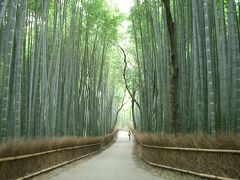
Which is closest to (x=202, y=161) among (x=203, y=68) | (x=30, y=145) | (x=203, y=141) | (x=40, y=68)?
(x=203, y=141)

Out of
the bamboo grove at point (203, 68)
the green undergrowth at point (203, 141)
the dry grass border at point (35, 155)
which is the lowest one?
the dry grass border at point (35, 155)

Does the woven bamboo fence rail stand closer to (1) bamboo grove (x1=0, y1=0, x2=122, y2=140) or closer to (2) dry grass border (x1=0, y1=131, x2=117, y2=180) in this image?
(2) dry grass border (x1=0, y1=131, x2=117, y2=180)

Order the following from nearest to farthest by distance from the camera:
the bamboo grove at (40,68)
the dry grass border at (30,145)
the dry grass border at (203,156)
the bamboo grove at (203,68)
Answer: the dry grass border at (203,156)
the dry grass border at (30,145)
the bamboo grove at (203,68)
the bamboo grove at (40,68)

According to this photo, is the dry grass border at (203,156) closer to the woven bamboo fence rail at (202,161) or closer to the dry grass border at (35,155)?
the woven bamboo fence rail at (202,161)

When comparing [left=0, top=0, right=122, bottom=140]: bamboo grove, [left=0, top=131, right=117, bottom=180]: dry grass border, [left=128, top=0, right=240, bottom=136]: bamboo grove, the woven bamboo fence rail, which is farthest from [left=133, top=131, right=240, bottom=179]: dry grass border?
[left=0, top=0, right=122, bottom=140]: bamboo grove

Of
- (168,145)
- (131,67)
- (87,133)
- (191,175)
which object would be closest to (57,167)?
(168,145)

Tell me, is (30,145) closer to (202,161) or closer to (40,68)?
(202,161)

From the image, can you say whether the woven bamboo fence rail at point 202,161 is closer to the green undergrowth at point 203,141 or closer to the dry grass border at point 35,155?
the green undergrowth at point 203,141

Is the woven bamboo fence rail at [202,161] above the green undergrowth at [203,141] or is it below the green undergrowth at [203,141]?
below

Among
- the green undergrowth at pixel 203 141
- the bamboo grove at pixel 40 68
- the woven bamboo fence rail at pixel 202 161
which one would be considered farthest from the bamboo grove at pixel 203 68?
the bamboo grove at pixel 40 68

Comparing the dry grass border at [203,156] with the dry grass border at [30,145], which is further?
the dry grass border at [30,145]

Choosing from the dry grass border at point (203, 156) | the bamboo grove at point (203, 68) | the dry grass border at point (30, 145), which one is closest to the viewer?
the dry grass border at point (203, 156)

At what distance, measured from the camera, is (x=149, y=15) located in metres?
11.4

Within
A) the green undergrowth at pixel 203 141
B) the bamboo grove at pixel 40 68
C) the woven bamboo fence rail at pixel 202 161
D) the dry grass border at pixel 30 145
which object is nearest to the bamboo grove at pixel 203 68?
the green undergrowth at pixel 203 141
